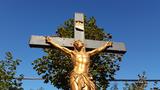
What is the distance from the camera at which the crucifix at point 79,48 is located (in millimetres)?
11773

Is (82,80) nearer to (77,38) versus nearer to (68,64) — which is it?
(77,38)

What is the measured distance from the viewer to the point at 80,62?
40.4 feet

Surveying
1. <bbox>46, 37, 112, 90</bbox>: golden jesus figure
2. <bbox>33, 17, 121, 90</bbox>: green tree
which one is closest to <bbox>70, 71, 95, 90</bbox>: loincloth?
<bbox>46, 37, 112, 90</bbox>: golden jesus figure

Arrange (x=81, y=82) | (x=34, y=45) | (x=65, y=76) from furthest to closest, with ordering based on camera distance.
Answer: (x=65, y=76), (x=34, y=45), (x=81, y=82)

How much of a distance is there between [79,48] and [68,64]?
1185 cm

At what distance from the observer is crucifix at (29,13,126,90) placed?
11.8 meters

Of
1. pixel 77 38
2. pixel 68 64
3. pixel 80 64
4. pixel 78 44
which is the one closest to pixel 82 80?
pixel 80 64

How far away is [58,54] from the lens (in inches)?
999

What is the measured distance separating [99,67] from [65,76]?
209 cm

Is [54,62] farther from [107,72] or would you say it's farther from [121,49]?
[121,49]

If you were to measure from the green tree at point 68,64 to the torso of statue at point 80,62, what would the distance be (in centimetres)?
1169

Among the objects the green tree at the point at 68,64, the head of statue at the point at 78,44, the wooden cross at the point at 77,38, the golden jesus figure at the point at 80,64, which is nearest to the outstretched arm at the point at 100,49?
the golden jesus figure at the point at 80,64

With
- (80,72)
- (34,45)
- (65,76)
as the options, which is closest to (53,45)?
(34,45)

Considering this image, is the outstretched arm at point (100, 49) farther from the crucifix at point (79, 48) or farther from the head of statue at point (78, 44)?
the head of statue at point (78, 44)
